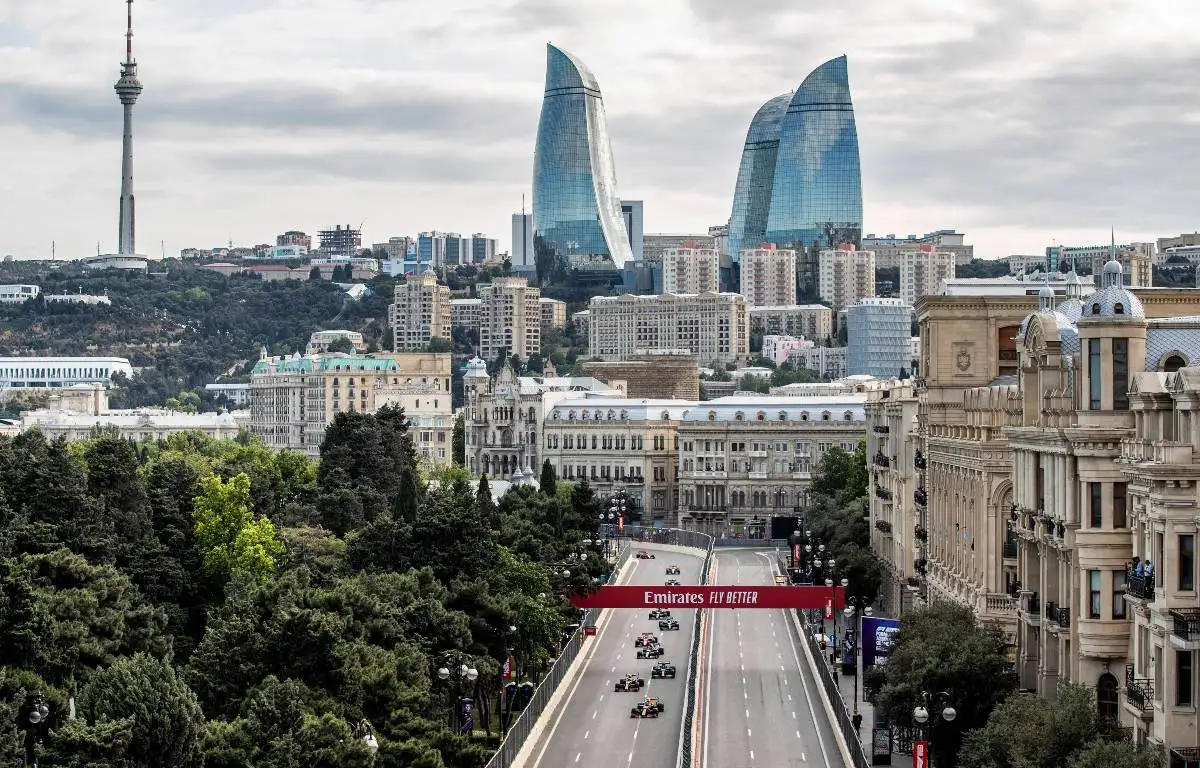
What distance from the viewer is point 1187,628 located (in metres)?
51.4

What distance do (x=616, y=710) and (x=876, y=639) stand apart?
40.9 feet

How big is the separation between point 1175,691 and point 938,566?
46529mm

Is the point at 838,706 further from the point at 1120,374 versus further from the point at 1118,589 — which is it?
the point at 1120,374

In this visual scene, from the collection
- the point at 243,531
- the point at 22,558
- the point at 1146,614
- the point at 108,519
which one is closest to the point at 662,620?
the point at 243,531

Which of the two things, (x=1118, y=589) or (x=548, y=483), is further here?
(x=548, y=483)

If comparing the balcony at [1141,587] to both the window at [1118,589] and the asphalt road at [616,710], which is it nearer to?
the window at [1118,589]

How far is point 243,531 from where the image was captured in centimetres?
11562

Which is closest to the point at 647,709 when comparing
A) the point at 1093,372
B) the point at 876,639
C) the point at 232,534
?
the point at 876,639

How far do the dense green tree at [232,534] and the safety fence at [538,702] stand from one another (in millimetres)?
14020

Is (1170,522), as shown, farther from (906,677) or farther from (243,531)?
(243,531)

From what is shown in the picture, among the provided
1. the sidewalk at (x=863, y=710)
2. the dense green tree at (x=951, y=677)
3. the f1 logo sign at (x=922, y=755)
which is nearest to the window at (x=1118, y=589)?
the f1 logo sign at (x=922, y=755)

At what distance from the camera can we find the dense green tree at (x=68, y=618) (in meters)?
80.2

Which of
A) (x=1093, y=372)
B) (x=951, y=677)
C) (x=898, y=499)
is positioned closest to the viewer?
(x=1093, y=372)

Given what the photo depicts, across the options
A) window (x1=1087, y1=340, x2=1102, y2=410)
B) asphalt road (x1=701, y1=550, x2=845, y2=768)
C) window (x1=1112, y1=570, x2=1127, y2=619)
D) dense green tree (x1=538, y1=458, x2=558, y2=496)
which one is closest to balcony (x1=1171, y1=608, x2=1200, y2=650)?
window (x1=1112, y1=570, x2=1127, y2=619)
